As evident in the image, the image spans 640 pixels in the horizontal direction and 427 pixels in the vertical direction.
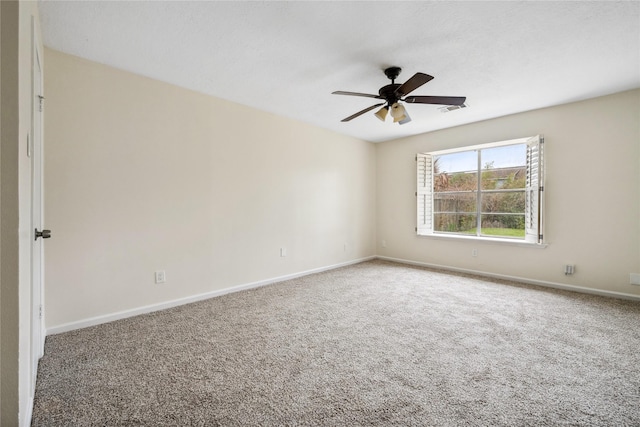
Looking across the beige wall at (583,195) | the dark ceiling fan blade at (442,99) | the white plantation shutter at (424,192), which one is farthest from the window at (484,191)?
the dark ceiling fan blade at (442,99)

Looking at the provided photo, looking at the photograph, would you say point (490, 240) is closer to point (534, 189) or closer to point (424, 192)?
point (534, 189)

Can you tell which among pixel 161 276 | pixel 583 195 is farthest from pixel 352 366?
pixel 583 195

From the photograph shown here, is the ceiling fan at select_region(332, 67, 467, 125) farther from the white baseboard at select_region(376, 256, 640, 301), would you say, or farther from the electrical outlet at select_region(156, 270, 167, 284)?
the white baseboard at select_region(376, 256, 640, 301)

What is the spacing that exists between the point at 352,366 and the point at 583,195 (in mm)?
3775

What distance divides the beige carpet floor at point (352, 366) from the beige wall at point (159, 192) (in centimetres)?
41

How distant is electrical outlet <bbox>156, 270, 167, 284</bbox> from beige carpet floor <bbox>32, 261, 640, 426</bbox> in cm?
36

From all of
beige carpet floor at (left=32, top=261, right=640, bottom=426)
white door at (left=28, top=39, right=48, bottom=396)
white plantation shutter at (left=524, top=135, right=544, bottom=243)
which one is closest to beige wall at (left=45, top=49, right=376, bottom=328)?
beige carpet floor at (left=32, top=261, right=640, bottom=426)

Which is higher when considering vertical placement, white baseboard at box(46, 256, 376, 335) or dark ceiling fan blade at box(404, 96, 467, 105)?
dark ceiling fan blade at box(404, 96, 467, 105)

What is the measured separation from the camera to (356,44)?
7.50 ft

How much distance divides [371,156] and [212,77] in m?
3.58

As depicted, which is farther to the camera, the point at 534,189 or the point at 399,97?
the point at 534,189

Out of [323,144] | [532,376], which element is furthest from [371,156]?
[532,376]

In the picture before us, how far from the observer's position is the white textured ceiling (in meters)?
1.91

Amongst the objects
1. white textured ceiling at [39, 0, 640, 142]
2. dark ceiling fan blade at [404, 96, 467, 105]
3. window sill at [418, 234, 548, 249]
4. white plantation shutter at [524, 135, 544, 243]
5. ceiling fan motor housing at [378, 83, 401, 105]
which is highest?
white textured ceiling at [39, 0, 640, 142]
